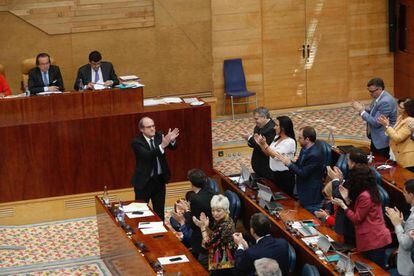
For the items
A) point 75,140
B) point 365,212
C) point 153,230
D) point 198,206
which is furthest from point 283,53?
point 365,212

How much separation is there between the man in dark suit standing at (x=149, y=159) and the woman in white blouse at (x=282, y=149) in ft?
3.72

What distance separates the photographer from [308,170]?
10.8m

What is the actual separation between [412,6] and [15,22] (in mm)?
6997

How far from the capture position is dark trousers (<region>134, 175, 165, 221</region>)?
11758mm

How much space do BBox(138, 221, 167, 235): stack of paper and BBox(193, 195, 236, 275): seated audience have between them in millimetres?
1202

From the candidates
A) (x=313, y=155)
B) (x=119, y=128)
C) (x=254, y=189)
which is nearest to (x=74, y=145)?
(x=119, y=128)

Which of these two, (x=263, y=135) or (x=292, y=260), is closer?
(x=292, y=260)

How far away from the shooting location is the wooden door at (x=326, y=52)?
17.9m

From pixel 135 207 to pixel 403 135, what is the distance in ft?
10.9

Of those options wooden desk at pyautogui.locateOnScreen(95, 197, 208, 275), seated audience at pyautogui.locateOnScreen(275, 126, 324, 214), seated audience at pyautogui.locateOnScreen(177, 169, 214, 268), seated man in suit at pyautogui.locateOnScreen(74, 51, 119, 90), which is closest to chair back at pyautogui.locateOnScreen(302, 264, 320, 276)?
wooden desk at pyautogui.locateOnScreen(95, 197, 208, 275)

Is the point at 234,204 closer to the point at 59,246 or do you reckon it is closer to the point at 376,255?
the point at 376,255

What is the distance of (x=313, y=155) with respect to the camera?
10828 millimetres

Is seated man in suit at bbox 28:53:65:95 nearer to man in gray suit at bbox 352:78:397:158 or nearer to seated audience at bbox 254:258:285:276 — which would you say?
man in gray suit at bbox 352:78:397:158

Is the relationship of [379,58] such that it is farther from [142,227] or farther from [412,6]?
[142,227]
